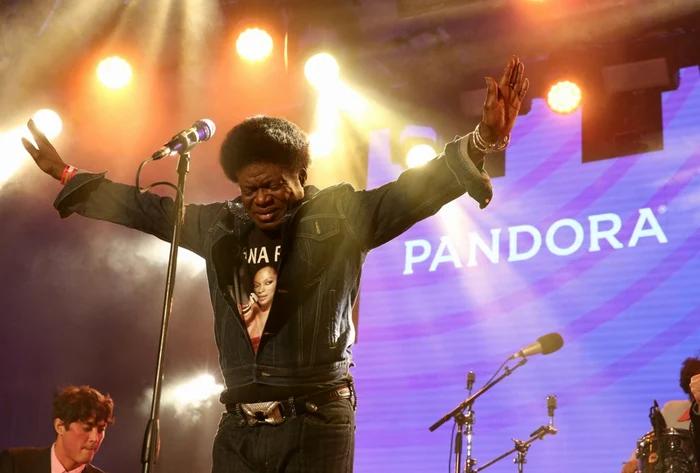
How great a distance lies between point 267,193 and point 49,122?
5.46 metres

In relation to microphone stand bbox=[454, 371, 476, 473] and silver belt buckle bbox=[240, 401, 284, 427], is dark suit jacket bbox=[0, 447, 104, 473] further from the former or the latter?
silver belt buckle bbox=[240, 401, 284, 427]

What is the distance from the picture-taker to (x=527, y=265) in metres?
6.70

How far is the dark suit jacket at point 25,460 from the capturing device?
4816 mm

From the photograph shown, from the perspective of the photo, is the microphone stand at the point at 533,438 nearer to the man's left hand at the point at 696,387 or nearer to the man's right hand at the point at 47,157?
the man's left hand at the point at 696,387

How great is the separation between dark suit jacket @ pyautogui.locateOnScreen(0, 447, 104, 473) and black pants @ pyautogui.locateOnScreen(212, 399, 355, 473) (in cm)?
280

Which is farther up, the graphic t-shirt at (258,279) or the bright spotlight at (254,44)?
the bright spotlight at (254,44)

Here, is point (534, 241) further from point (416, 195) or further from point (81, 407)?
point (416, 195)

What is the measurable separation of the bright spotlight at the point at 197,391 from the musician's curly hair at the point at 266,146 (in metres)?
5.04

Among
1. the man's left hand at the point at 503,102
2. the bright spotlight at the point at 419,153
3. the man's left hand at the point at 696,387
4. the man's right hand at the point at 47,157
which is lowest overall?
the man's left hand at the point at 696,387

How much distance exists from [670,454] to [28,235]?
5463mm

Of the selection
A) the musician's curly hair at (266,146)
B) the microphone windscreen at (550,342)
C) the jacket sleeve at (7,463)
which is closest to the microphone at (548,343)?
the microphone windscreen at (550,342)

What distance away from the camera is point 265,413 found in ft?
8.12

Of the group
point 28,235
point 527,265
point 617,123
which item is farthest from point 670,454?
point 28,235

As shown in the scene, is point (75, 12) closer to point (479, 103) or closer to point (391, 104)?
point (391, 104)
